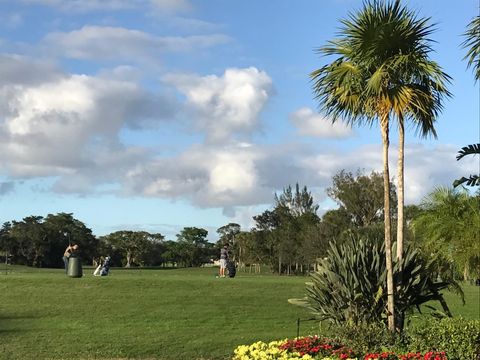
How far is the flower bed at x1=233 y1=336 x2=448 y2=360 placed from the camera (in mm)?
8156

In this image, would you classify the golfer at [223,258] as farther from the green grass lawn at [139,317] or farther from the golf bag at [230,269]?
the green grass lawn at [139,317]

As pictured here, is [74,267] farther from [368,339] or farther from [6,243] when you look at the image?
[6,243]

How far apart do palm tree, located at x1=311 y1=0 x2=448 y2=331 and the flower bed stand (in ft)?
7.56

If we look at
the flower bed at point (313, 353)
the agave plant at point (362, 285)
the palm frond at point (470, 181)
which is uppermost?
the palm frond at point (470, 181)

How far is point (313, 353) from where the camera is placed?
8992 millimetres

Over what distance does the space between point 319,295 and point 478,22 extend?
17.8 feet

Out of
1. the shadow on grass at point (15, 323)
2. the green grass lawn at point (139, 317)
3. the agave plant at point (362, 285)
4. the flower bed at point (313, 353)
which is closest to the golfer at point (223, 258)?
the green grass lawn at point (139, 317)

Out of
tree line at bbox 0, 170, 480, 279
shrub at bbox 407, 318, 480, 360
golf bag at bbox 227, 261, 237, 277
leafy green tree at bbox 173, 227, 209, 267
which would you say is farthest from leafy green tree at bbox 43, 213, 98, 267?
shrub at bbox 407, 318, 480, 360

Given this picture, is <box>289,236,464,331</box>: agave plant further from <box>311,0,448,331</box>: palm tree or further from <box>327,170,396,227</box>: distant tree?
<box>327,170,396,227</box>: distant tree

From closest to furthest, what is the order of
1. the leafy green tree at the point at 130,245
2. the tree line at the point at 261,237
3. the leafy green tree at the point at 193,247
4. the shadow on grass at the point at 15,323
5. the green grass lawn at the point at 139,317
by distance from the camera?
the green grass lawn at the point at 139,317
the shadow on grass at the point at 15,323
the tree line at the point at 261,237
the leafy green tree at the point at 130,245
the leafy green tree at the point at 193,247

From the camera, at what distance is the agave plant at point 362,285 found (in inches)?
410

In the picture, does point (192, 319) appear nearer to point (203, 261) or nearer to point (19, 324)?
point (19, 324)

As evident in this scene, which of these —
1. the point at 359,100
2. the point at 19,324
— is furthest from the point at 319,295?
the point at 19,324

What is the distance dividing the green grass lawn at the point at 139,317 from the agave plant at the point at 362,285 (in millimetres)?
3976
